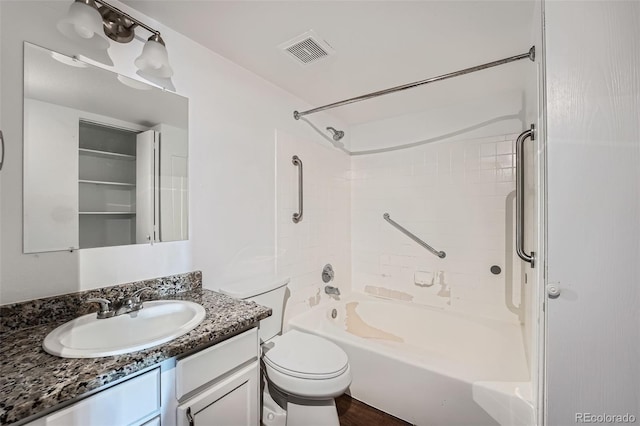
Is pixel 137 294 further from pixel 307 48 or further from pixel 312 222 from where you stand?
pixel 307 48

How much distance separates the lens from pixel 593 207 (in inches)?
35.8

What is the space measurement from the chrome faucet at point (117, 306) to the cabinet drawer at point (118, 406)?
40 centimetres

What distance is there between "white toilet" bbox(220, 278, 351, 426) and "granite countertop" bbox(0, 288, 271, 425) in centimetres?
53

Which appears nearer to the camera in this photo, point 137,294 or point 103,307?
point 103,307

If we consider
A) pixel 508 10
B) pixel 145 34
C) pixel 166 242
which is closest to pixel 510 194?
pixel 508 10

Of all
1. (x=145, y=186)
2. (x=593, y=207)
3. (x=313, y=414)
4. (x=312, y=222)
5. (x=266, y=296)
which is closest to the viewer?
(x=593, y=207)

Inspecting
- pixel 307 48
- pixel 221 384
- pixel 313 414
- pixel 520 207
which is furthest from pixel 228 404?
pixel 307 48

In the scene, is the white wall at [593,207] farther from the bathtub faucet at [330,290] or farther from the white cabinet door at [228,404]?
the bathtub faucet at [330,290]

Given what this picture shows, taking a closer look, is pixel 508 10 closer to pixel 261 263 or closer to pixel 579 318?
pixel 579 318

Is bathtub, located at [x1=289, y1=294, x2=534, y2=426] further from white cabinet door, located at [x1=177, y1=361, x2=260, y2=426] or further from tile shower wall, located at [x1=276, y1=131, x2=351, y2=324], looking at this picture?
white cabinet door, located at [x1=177, y1=361, x2=260, y2=426]

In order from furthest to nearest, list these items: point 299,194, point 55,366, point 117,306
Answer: point 299,194 < point 117,306 < point 55,366

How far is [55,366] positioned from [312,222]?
1819 mm

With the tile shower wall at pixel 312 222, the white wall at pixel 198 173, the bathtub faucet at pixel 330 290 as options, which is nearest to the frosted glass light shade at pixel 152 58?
the white wall at pixel 198 173

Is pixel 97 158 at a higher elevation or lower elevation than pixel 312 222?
higher
